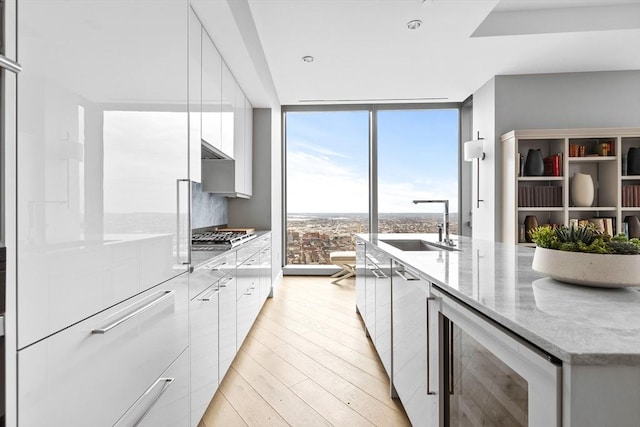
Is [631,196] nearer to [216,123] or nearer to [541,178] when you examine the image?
[541,178]

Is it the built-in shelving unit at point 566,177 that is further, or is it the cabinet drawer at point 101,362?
the built-in shelving unit at point 566,177

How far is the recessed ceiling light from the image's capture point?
113 inches

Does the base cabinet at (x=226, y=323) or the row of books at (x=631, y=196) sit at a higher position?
the row of books at (x=631, y=196)

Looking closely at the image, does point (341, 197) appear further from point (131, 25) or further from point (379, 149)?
point (131, 25)

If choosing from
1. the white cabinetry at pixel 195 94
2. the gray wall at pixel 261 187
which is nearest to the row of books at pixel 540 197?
the gray wall at pixel 261 187

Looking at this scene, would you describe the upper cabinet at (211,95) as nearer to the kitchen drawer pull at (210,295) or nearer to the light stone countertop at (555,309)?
the kitchen drawer pull at (210,295)

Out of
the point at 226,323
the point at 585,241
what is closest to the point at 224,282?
the point at 226,323

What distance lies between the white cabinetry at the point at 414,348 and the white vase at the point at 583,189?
3238 millimetres

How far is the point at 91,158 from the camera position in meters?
0.87

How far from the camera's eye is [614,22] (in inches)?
119

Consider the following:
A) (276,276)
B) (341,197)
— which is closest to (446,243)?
(276,276)

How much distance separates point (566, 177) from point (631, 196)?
28.2 inches

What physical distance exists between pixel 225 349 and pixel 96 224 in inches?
54.2

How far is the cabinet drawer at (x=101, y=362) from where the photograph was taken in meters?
0.69
